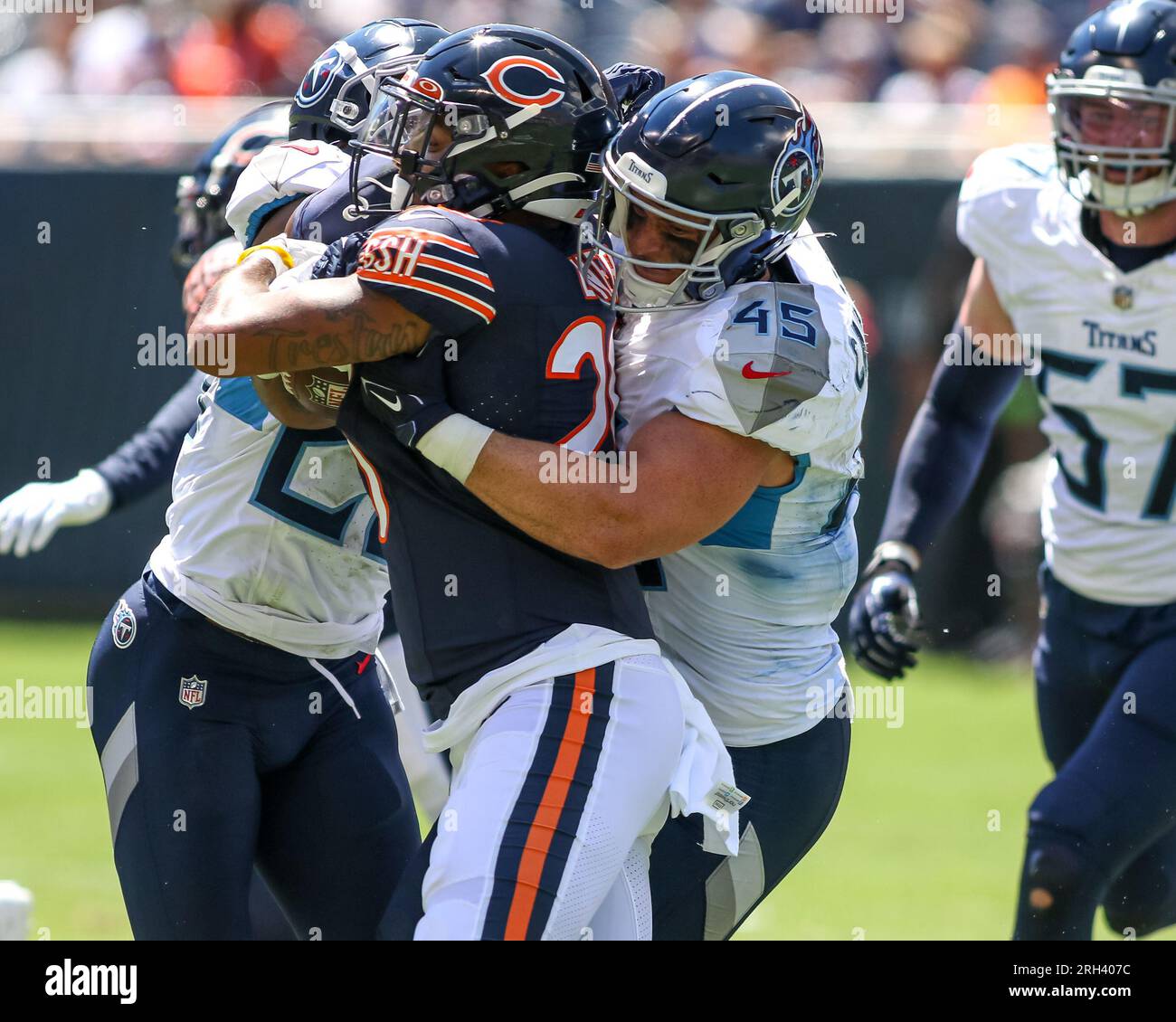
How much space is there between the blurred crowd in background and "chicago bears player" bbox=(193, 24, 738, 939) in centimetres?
671

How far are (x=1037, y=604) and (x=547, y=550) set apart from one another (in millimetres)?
5821

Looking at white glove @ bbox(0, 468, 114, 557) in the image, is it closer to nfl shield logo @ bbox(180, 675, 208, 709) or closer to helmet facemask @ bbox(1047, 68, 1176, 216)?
nfl shield logo @ bbox(180, 675, 208, 709)

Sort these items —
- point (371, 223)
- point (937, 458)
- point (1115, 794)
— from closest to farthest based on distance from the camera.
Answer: point (371, 223), point (1115, 794), point (937, 458)

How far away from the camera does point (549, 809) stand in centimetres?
258

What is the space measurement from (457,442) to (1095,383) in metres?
2.10

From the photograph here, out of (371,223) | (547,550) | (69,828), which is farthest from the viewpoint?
(69,828)

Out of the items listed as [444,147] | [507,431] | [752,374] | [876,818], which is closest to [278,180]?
[444,147]

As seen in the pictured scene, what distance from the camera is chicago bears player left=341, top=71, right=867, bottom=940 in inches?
106

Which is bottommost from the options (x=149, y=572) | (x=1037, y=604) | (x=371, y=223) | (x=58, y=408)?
(x=1037, y=604)

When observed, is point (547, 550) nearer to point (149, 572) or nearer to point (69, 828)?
point (149, 572)

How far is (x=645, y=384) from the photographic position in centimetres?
290

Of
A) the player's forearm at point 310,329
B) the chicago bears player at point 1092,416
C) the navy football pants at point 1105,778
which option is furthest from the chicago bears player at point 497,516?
the chicago bears player at point 1092,416

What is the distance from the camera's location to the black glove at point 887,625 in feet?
13.0
